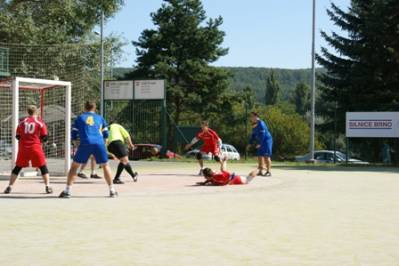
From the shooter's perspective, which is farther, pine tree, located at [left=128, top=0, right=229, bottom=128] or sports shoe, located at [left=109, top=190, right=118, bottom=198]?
pine tree, located at [left=128, top=0, right=229, bottom=128]

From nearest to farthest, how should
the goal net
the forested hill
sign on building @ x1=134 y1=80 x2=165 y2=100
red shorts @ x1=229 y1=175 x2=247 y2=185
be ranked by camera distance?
red shorts @ x1=229 y1=175 x2=247 y2=185, the goal net, sign on building @ x1=134 y1=80 x2=165 y2=100, the forested hill

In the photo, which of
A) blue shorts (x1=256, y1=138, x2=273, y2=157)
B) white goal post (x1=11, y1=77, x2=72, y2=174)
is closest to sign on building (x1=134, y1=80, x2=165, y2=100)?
white goal post (x1=11, y1=77, x2=72, y2=174)

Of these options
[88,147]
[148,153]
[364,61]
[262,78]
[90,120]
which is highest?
[262,78]

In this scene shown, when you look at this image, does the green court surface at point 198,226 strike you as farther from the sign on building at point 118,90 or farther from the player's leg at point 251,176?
the sign on building at point 118,90

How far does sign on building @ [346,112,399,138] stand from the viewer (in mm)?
28594

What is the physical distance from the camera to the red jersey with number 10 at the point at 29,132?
41.8 feet

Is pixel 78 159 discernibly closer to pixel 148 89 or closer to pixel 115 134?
pixel 115 134

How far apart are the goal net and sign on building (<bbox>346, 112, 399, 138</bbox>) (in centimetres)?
1318

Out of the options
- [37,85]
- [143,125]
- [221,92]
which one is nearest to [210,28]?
→ [221,92]

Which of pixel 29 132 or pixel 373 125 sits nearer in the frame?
pixel 29 132

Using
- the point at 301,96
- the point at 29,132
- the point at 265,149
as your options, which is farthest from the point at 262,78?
the point at 29,132

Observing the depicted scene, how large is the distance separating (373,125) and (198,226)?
21698 millimetres

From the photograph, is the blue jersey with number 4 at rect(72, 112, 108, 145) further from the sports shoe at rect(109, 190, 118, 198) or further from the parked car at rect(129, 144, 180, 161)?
A: the parked car at rect(129, 144, 180, 161)

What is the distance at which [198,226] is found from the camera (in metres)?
8.81
